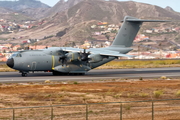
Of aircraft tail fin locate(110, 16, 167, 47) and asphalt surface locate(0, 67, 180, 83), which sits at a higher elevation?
aircraft tail fin locate(110, 16, 167, 47)

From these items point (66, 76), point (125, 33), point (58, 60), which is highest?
point (125, 33)

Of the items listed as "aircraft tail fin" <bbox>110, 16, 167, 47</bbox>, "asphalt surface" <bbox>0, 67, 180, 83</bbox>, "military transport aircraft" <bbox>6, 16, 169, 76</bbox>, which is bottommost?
"asphalt surface" <bbox>0, 67, 180, 83</bbox>

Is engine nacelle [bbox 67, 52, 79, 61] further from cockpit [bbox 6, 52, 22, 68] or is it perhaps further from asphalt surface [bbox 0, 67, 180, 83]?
cockpit [bbox 6, 52, 22, 68]

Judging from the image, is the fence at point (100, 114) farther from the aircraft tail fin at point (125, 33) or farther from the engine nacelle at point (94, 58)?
the aircraft tail fin at point (125, 33)

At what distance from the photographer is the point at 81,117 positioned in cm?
Result: 1812

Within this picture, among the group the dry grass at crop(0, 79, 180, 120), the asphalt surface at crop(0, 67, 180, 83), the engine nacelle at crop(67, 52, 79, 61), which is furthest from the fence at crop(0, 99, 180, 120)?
the engine nacelle at crop(67, 52, 79, 61)

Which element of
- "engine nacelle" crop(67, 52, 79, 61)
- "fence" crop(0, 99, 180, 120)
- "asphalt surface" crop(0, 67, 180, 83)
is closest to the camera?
"fence" crop(0, 99, 180, 120)

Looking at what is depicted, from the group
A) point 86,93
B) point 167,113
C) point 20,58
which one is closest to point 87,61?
point 20,58

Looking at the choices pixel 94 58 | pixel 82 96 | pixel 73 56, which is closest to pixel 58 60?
pixel 73 56

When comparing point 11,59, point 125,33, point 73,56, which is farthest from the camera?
point 125,33

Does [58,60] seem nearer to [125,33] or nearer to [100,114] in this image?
[125,33]

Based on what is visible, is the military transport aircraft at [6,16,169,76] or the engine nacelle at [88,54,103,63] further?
the engine nacelle at [88,54,103,63]

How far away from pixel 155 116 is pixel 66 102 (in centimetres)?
826

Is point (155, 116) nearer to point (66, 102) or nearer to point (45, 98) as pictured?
point (66, 102)
